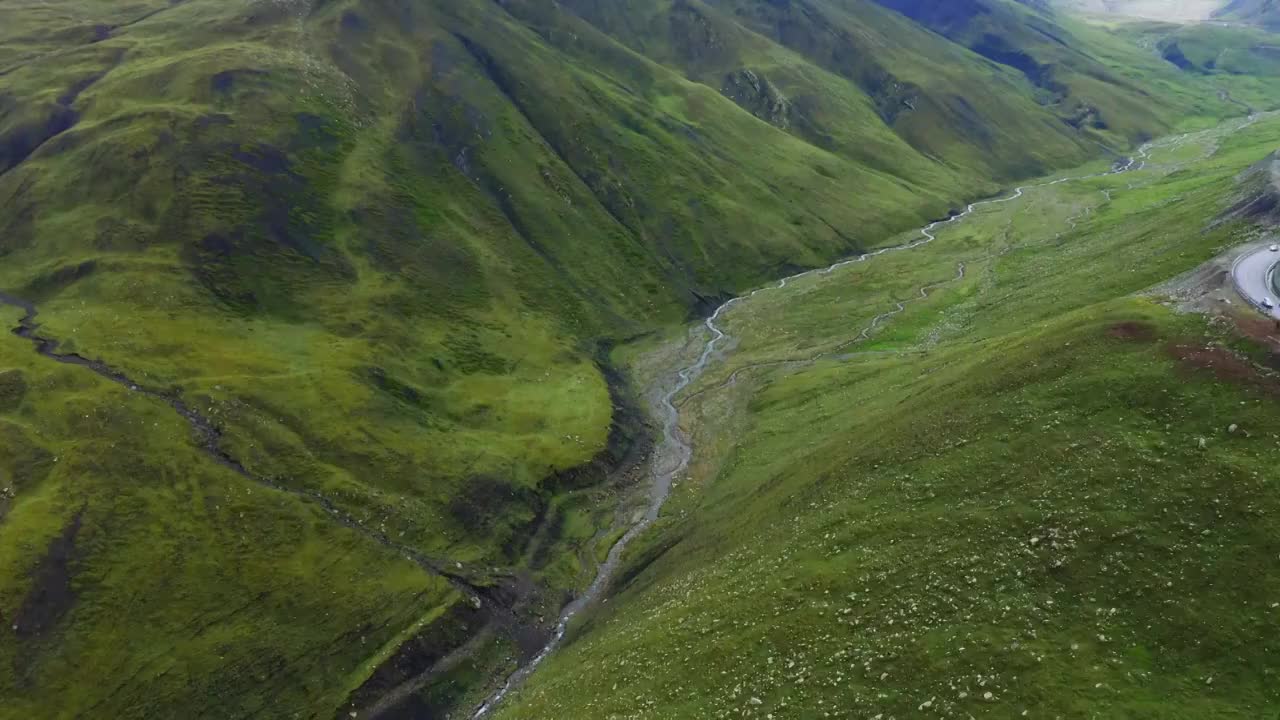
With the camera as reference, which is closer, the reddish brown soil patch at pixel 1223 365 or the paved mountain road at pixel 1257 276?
the reddish brown soil patch at pixel 1223 365

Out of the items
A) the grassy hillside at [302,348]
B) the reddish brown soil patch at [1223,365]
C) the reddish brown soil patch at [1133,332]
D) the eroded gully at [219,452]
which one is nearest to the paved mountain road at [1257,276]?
the reddish brown soil patch at [1223,365]

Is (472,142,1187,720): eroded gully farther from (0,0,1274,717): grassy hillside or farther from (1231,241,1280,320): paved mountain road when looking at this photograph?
(1231,241,1280,320): paved mountain road

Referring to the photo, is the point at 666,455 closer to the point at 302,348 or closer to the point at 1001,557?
the point at 302,348

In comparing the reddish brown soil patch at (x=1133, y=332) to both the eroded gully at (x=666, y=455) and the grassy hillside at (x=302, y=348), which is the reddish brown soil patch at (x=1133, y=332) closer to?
the eroded gully at (x=666, y=455)

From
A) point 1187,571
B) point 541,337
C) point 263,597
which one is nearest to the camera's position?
point 1187,571

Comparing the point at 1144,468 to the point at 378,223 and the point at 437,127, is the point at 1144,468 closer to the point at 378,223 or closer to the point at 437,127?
the point at 378,223

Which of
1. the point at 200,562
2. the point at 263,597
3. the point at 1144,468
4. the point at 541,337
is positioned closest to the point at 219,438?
the point at 200,562
